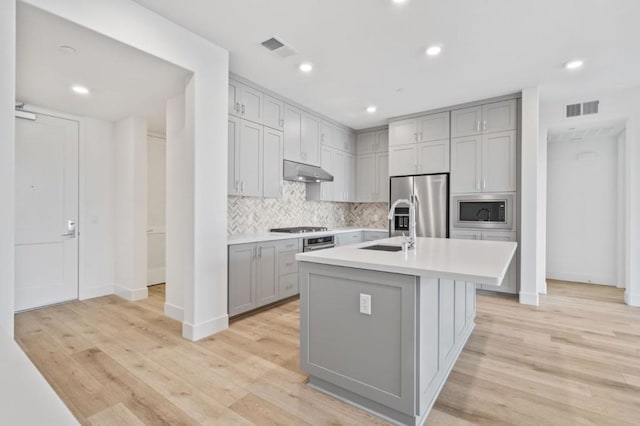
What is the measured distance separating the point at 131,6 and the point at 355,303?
2.70 m

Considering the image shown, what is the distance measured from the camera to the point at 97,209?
13.9 ft

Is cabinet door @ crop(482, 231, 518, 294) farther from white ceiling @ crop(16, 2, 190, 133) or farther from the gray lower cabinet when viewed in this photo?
white ceiling @ crop(16, 2, 190, 133)

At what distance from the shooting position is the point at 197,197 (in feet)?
9.29

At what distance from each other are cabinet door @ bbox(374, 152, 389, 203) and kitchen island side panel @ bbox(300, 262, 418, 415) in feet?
12.4

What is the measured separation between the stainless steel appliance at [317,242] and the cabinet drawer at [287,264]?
9.9 inches

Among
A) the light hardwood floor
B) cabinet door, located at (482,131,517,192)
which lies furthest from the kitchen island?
cabinet door, located at (482,131,517,192)

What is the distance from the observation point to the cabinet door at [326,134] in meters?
5.09

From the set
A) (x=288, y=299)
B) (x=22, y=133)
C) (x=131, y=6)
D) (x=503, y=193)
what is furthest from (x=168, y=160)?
(x=503, y=193)

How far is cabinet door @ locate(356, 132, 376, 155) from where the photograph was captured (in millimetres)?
5785

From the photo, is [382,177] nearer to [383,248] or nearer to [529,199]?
[529,199]

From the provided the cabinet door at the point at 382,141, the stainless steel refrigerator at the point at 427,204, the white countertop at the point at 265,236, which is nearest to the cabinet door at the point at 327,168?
the white countertop at the point at 265,236

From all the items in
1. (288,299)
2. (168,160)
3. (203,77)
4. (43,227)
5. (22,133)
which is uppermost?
(203,77)

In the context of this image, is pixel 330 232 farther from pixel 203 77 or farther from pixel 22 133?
pixel 22 133

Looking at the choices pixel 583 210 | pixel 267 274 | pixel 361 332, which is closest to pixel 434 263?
pixel 361 332
